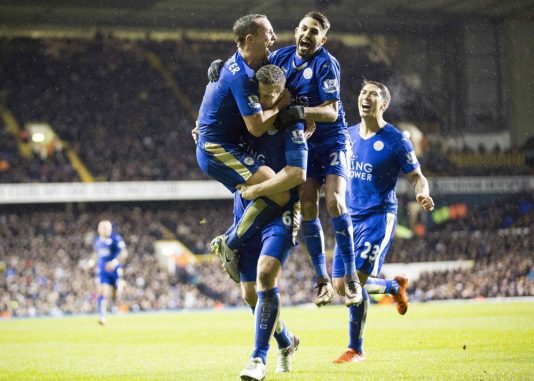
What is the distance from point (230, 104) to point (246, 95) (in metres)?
0.29

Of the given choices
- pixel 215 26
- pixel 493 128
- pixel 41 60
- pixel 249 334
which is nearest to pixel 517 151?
pixel 493 128

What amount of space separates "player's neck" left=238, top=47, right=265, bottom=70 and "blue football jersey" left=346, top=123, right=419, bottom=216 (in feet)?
7.54

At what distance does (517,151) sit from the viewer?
121ft

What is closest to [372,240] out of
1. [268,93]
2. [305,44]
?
[305,44]

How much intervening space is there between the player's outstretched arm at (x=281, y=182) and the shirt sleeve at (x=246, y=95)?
516 mm

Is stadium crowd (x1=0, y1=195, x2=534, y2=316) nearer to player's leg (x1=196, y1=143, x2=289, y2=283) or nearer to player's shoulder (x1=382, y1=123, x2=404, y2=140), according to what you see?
player's shoulder (x1=382, y1=123, x2=404, y2=140)

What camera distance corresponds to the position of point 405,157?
862 centimetres

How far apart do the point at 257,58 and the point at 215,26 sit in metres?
30.2

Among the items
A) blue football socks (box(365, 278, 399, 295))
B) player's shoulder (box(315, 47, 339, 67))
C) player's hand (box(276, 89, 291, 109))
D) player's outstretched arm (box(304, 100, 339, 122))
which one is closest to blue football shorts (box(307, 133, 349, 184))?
player's outstretched arm (box(304, 100, 339, 122))

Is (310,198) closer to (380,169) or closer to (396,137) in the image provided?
(380,169)

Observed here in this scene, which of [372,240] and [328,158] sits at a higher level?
[328,158]

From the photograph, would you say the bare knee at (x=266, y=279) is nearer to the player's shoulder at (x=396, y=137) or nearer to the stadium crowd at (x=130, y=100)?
the player's shoulder at (x=396, y=137)

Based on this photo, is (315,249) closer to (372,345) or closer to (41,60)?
(372,345)

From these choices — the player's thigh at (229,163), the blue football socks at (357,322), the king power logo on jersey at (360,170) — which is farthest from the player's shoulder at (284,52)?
the blue football socks at (357,322)
